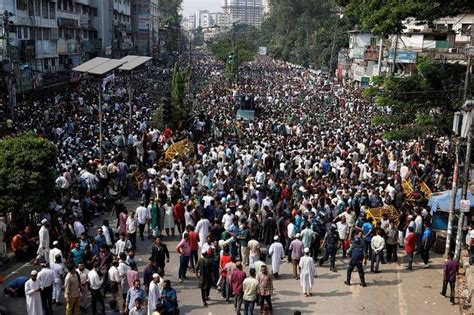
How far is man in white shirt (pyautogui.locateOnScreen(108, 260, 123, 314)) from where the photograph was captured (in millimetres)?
9297

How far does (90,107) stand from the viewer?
92.8 ft

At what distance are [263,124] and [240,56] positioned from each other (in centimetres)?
3976

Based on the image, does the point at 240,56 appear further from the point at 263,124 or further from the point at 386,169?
the point at 386,169

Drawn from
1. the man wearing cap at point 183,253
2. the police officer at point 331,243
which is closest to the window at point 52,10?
the man wearing cap at point 183,253

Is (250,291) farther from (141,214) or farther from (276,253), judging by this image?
(141,214)

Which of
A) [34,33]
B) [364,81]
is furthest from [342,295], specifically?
[364,81]

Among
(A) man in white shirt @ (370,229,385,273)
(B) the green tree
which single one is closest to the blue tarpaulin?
(A) man in white shirt @ (370,229,385,273)

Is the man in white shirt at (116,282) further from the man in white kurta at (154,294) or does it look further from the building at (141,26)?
the building at (141,26)

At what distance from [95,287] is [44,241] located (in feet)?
7.71

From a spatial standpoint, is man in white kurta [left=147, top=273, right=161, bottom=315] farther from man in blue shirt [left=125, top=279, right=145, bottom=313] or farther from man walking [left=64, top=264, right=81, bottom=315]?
man walking [left=64, top=264, right=81, bottom=315]

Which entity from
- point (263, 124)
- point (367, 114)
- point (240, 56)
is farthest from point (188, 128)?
point (240, 56)

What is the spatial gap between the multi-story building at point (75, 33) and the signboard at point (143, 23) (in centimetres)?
1840

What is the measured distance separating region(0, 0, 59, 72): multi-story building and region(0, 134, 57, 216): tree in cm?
1748

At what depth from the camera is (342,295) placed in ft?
35.4
